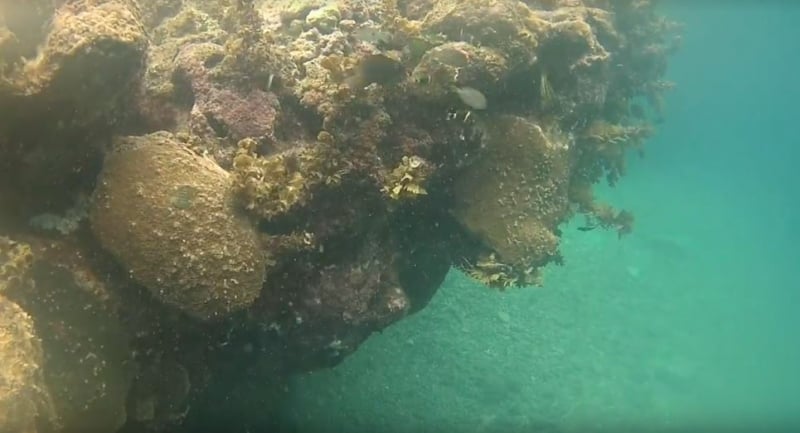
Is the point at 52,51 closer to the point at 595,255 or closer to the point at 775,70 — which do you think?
the point at 595,255

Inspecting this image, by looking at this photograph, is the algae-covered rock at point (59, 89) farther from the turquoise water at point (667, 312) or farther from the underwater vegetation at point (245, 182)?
the turquoise water at point (667, 312)

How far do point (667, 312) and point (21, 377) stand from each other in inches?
1008

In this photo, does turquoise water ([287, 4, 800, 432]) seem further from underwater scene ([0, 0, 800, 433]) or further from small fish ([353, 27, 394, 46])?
small fish ([353, 27, 394, 46])

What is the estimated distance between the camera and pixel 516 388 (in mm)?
13977

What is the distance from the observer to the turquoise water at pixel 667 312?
1208 cm

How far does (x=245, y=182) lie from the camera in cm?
533

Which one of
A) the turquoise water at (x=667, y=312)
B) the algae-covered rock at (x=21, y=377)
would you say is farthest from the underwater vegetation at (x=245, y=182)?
the turquoise water at (x=667, y=312)

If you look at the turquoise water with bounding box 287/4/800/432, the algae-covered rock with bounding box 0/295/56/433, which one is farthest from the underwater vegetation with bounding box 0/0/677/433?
the turquoise water with bounding box 287/4/800/432

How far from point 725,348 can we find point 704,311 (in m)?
2.04

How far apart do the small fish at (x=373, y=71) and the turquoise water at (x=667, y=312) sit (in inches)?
212

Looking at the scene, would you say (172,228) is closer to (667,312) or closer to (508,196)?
Result: (508,196)

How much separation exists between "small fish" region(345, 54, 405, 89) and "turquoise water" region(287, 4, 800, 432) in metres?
5.40

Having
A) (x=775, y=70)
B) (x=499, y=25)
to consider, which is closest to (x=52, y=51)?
(x=499, y=25)

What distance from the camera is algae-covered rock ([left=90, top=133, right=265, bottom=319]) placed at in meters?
4.96
